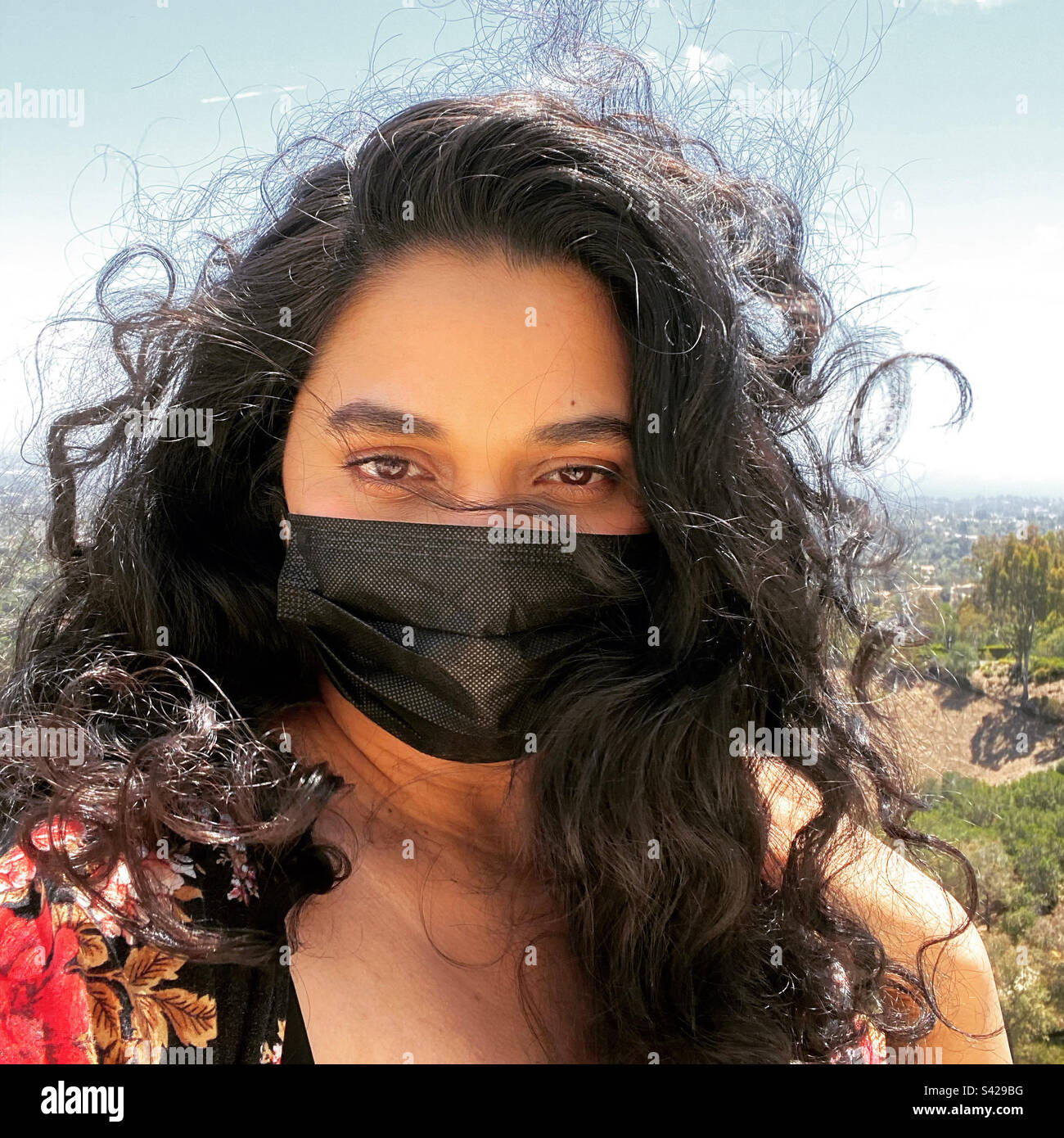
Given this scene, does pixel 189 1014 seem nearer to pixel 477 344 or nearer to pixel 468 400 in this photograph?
pixel 468 400

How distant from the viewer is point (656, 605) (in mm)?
1777

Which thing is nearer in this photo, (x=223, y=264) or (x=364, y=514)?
(x=364, y=514)

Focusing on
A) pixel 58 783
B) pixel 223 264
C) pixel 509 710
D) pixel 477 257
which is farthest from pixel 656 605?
pixel 223 264

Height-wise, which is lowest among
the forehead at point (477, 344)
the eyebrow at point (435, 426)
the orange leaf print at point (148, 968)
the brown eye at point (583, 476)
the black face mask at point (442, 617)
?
the orange leaf print at point (148, 968)

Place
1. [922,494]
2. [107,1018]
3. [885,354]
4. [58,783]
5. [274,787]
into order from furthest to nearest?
[922,494] < [885,354] < [274,787] < [58,783] < [107,1018]

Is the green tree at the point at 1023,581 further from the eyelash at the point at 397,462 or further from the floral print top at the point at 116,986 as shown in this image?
the floral print top at the point at 116,986

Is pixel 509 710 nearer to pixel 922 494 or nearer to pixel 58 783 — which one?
pixel 58 783

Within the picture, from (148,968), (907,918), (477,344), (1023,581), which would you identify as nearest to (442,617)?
(477,344)

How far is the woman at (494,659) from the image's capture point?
1.56 metres

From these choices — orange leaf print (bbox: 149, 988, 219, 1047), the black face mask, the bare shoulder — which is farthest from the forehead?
orange leaf print (bbox: 149, 988, 219, 1047)

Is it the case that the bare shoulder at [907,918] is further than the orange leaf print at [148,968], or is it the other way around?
the bare shoulder at [907,918]

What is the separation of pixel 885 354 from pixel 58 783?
6.36 feet

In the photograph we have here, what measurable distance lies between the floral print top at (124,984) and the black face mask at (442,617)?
1.40ft

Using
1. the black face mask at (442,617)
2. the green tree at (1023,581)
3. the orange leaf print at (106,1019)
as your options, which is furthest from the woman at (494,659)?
the green tree at (1023,581)
